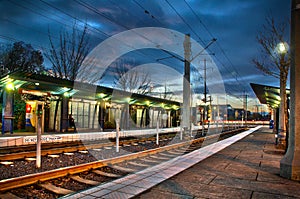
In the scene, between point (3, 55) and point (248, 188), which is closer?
point (248, 188)

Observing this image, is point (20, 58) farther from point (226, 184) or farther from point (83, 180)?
point (226, 184)

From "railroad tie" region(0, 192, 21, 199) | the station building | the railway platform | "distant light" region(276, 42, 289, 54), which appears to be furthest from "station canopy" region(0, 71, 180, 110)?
"distant light" region(276, 42, 289, 54)

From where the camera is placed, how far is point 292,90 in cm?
642

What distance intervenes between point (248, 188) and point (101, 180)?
3.30m

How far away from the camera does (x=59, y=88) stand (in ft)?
59.1

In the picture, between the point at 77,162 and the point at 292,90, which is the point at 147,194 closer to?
the point at 77,162

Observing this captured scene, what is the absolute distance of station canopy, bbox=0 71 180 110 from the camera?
50.1 ft

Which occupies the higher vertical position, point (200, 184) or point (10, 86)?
point (10, 86)

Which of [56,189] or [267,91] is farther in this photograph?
[267,91]

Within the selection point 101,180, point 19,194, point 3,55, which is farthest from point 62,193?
point 3,55

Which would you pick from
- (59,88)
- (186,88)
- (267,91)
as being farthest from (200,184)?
(59,88)

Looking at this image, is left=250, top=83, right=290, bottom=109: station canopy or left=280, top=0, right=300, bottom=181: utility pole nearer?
left=280, top=0, right=300, bottom=181: utility pole

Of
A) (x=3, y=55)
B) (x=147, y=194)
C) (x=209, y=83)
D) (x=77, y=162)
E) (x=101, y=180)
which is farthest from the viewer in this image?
(x=209, y=83)

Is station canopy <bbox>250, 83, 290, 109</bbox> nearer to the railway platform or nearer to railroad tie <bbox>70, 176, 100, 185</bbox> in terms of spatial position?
the railway platform
